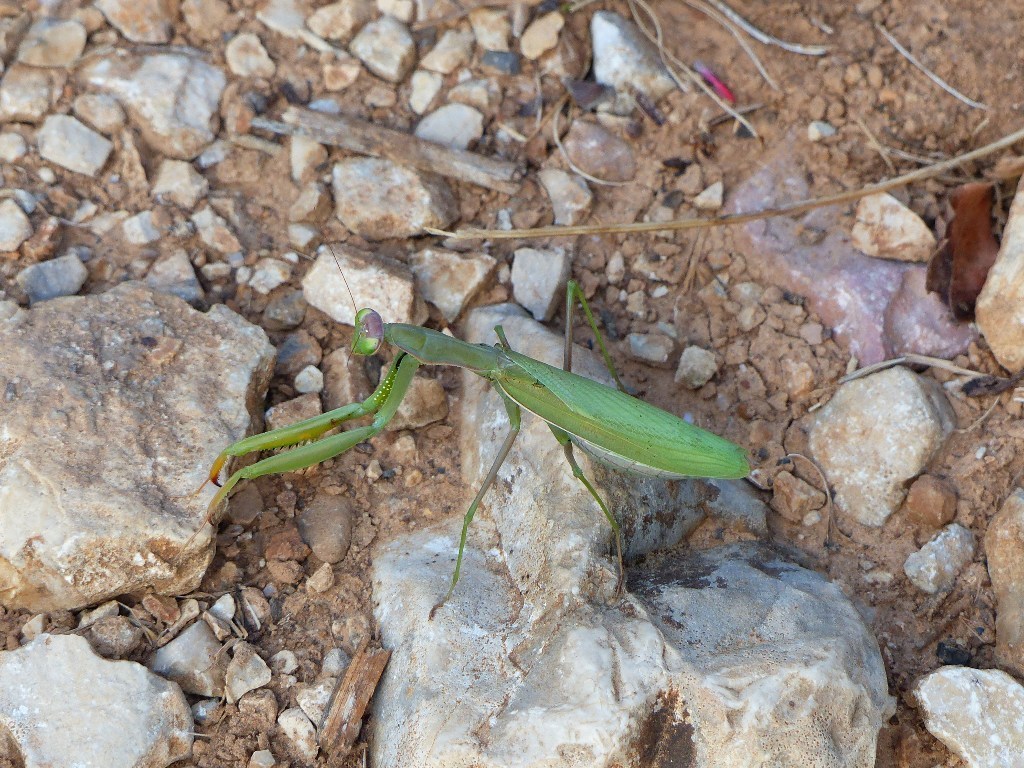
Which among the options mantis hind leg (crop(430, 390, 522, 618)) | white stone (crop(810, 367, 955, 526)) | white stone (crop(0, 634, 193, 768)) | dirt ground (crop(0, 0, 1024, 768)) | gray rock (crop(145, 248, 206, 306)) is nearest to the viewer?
white stone (crop(0, 634, 193, 768))

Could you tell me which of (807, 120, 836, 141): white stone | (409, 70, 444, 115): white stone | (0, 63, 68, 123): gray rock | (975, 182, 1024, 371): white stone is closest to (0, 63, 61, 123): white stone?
(0, 63, 68, 123): gray rock

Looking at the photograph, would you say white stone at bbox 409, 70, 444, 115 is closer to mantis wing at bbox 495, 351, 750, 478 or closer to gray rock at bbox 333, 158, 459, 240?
gray rock at bbox 333, 158, 459, 240

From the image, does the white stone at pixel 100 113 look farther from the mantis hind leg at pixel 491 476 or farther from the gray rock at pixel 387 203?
the mantis hind leg at pixel 491 476

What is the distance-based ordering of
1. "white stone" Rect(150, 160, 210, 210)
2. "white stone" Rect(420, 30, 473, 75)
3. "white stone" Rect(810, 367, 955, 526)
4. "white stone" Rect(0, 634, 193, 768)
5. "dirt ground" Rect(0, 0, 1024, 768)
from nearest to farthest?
"white stone" Rect(0, 634, 193, 768) → "dirt ground" Rect(0, 0, 1024, 768) → "white stone" Rect(810, 367, 955, 526) → "white stone" Rect(150, 160, 210, 210) → "white stone" Rect(420, 30, 473, 75)

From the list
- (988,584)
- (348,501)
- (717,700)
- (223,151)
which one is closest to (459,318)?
(348,501)

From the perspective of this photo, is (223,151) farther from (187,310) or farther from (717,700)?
(717,700)

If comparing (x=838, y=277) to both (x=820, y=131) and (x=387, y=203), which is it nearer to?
(x=820, y=131)
